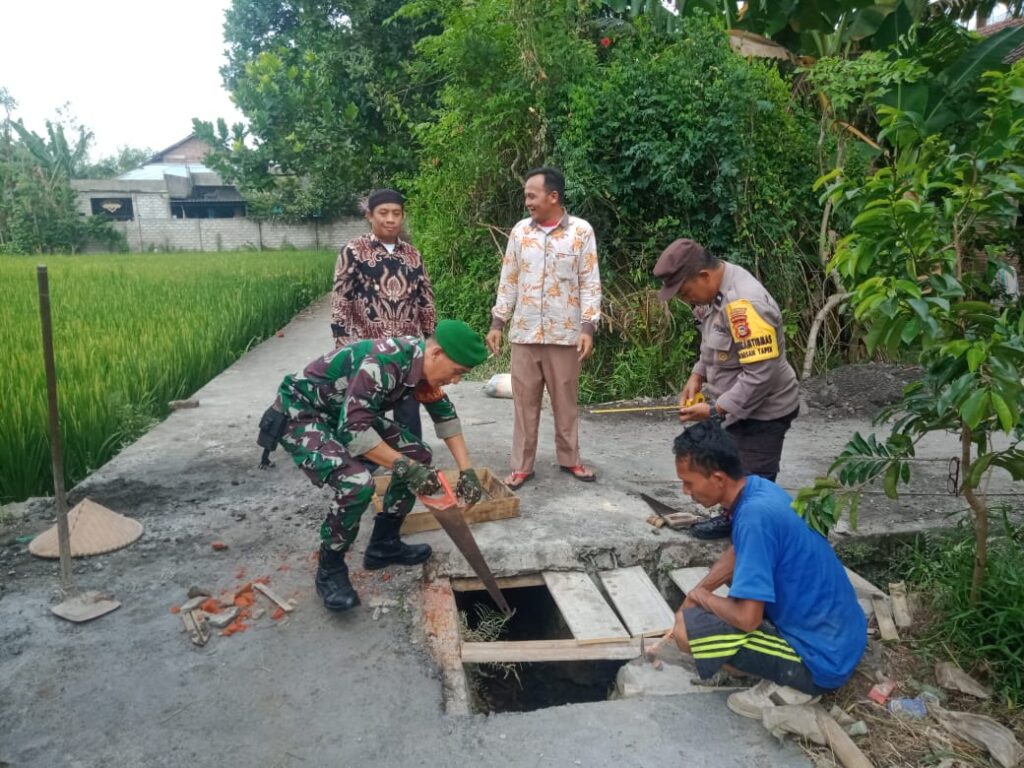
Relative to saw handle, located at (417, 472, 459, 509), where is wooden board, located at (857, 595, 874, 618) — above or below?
below

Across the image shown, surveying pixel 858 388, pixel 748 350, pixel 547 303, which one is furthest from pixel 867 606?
pixel 858 388

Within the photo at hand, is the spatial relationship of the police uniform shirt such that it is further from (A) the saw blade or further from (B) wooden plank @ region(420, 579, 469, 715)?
(B) wooden plank @ region(420, 579, 469, 715)

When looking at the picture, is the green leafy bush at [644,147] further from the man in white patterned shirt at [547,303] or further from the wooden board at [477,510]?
the wooden board at [477,510]

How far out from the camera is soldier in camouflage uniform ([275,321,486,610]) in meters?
2.95

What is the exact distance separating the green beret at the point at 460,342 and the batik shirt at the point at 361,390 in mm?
198

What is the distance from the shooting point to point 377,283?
4227 millimetres

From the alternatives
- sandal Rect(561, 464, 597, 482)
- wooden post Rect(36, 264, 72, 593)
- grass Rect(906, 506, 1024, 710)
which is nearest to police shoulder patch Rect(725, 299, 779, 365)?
grass Rect(906, 506, 1024, 710)

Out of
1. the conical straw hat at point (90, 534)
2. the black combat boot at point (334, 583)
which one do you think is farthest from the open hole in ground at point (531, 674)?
the conical straw hat at point (90, 534)

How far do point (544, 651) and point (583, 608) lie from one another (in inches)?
13.1

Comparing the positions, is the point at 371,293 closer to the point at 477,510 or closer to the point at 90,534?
the point at 477,510

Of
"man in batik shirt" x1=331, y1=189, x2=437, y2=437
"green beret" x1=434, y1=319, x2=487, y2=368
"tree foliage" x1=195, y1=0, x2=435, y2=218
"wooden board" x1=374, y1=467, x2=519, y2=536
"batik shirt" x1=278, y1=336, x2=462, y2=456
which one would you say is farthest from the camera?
"tree foliage" x1=195, y1=0, x2=435, y2=218

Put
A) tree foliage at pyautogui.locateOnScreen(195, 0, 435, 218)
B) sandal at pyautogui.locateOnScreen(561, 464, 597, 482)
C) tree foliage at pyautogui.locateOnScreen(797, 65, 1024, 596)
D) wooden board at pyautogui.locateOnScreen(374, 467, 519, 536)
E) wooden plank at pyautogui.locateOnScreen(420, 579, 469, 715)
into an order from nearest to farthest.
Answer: tree foliage at pyautogui.locateOnScreen(797, 65, 1024, 596) < wooden plank at pyautogui.locateOnScreen(420, 579, 469, 715) < wooden board at pyautogui.locateOnScreen(374, 467, 519, 536) < sandal at pyautogui.locateOnScreen(561, 464, 597, 482) < tree foliage at pyautogui.locateOnScreen(195, 0, 435, 218)

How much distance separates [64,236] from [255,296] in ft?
67.7

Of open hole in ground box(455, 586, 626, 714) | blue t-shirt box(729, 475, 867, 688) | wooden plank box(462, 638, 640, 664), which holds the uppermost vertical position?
blue t-shirt box(729, 475, 867, 688)
